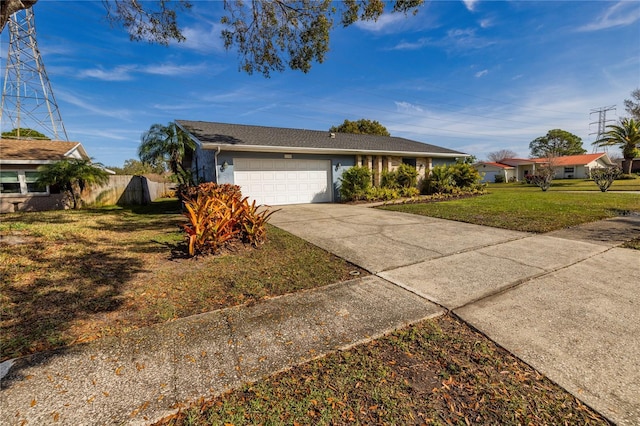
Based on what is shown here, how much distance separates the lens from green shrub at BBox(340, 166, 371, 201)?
13.0 meters

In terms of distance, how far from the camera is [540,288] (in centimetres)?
340

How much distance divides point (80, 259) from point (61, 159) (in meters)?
11.3

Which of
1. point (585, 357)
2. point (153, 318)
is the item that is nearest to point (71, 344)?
point (153, 318)

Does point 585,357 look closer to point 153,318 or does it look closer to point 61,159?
point 153,318

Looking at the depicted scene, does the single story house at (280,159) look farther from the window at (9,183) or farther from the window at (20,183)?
the window at (9,183)

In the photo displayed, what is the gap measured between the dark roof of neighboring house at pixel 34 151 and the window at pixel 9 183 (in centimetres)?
72

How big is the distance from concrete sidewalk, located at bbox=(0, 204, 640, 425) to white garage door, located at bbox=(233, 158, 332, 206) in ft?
27.1

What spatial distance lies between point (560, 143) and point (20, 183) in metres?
72.7

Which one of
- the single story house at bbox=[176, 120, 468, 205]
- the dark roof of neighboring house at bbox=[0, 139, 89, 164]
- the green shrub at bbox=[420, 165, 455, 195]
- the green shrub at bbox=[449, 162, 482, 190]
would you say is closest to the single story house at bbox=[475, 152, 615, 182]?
the green shrub at bbox=[449, 162, 482, 190]

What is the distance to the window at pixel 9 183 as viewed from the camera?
11.7 m

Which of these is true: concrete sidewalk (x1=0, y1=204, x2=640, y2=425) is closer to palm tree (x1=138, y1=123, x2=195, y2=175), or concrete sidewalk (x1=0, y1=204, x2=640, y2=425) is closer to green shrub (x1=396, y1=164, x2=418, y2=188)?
palm tree (x1=138, y1=123, x2=195, y2=175)

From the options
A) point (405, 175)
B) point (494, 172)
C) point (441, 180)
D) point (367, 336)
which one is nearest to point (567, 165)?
point (494, 172)

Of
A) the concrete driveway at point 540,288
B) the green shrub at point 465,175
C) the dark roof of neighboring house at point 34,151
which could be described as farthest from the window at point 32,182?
the green shrub at point 465,175

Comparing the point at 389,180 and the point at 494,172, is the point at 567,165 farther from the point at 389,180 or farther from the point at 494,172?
the point at 389,180
